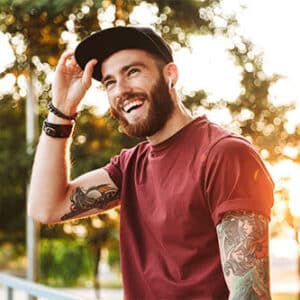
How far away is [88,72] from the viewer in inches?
79.2

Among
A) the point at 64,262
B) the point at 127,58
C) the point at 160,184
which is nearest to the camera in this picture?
the point at 160,184

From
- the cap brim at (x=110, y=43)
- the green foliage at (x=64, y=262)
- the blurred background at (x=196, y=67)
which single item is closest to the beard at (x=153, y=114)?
the cap brim at (x=110, y=43)

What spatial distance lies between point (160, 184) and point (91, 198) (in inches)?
17.4

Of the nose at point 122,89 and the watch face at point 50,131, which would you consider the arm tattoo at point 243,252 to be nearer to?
the nose at point 122,89

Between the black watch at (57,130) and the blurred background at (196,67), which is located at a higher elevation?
the blurred background at (196,67)

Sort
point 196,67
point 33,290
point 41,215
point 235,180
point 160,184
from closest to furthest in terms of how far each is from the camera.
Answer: point 235,180 < point 160,184 < point 41,215 < point 33,290 < point 196,67

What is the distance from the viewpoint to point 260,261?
1613 millimetres

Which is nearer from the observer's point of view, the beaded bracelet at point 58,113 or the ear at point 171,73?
the ear at point 171,73

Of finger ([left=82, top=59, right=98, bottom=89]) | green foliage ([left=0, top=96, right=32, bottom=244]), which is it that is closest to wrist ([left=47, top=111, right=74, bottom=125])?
finger ([left=82, top=59, right=98, bottom=89])

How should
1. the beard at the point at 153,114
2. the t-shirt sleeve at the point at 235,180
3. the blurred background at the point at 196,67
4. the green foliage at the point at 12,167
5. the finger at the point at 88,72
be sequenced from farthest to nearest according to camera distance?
the green foliage at the point at 12,167
the blurred background at the point at 196,67
the finger at the point at 88,72
the beard at the point at 153,114
the t-shirt sleeve at the point at 235,180

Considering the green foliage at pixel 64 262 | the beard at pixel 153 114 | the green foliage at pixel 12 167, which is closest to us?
the beard at pixel 153 114

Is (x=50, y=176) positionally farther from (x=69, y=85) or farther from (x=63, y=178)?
(x=69, y=85)

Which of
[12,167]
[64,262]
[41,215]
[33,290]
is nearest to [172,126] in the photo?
[41,215]

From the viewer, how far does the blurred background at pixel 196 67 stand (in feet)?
12.5
